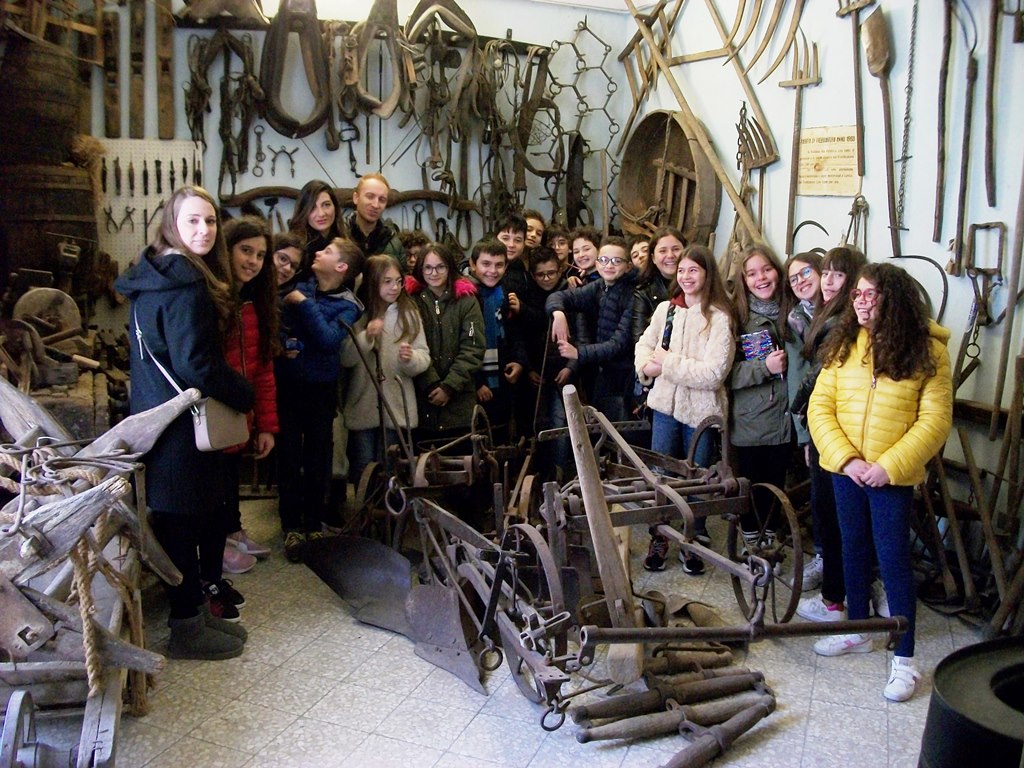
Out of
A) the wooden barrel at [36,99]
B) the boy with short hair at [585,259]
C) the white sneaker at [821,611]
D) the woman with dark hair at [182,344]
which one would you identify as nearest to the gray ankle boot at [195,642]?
the woman with dark hair at [182,344]

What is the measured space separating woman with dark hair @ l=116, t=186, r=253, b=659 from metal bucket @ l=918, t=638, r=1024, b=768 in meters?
2.31

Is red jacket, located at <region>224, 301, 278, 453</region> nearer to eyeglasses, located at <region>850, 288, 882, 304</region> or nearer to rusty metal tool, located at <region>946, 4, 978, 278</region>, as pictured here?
eyeglasses, located at <region>850, 288, 882, 304</region>

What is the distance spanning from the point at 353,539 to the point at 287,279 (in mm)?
1170

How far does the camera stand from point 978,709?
84.0 inches

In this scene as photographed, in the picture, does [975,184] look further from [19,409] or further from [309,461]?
[19,409]

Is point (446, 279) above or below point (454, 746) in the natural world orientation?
above

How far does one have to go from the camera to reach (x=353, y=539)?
12.9ft

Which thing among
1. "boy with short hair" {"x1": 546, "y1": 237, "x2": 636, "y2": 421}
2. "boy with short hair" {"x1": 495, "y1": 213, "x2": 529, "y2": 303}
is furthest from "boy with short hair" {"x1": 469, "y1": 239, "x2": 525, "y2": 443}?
"boy with short hair" {"x1": 546, "y1": 237, "x2": 636, "y2": 421}

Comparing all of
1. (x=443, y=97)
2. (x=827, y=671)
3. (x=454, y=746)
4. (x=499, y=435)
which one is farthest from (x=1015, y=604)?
(x=443, y=97)

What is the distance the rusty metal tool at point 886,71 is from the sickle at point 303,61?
3211mm

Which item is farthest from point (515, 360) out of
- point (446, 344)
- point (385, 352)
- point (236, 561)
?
point (236, 561)

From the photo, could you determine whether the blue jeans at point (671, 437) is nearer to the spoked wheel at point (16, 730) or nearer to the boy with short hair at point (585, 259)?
the boy with short hair at point (585, 259)

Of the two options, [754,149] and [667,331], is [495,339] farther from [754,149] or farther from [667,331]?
[754,149]

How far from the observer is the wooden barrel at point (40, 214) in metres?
4.68
